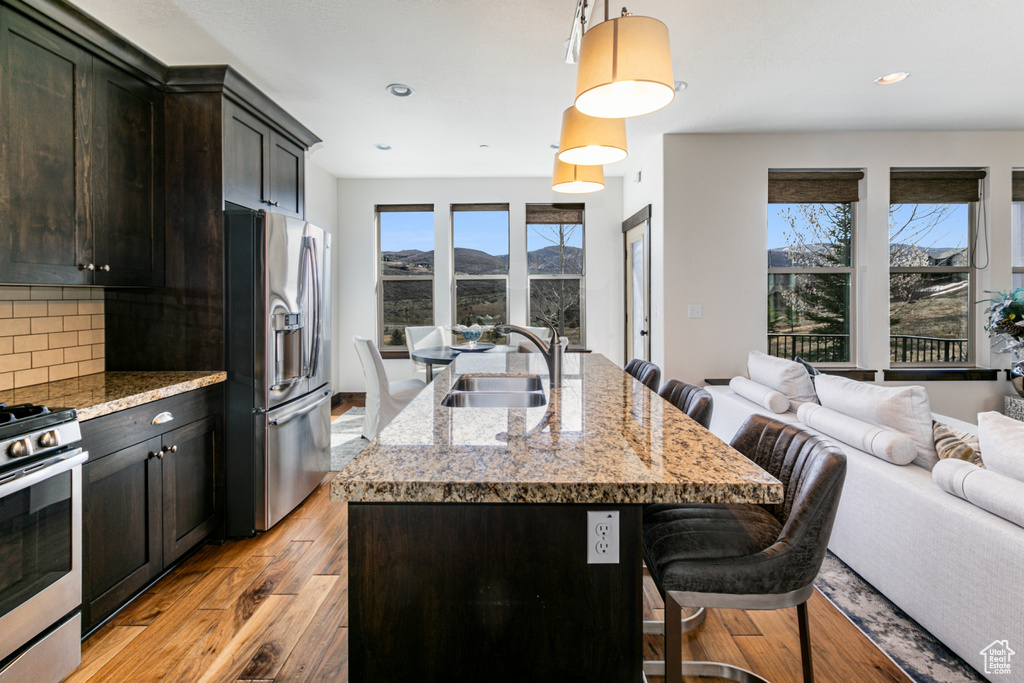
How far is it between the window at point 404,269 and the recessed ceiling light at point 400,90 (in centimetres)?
263

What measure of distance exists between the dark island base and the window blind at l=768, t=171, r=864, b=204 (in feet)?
14.6

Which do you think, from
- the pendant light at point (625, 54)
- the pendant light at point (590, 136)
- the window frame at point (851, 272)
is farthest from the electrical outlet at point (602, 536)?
the window frame at point (851, 272)

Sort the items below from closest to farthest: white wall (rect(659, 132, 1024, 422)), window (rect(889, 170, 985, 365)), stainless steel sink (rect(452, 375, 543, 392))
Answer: stainless steel sink (rect(452, 375, 543, 392)) → white wall (rect(659, 132, 1024, 422)) → window (rect(889, 170, 985, 365))

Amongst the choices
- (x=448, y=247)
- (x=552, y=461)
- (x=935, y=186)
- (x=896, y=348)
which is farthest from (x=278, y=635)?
(x=935, y=186)

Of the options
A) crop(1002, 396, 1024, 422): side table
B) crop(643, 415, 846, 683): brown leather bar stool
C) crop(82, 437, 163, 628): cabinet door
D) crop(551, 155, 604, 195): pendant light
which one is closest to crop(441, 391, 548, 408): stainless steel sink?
crop(643, 415, 846, 683): brown leather bar stool

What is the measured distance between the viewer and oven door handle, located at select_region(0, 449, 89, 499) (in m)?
1.42

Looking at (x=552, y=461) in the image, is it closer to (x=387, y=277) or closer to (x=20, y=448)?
(x=20, y=448)

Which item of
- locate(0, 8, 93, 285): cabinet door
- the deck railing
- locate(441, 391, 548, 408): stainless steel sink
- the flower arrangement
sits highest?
locate(0, 8, 93, 285): cabinet door

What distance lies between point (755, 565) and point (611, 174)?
5355 millimetres

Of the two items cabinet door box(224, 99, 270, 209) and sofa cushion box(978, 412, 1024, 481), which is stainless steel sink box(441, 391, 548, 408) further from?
cabinet door box(224, 99, 270, 209)

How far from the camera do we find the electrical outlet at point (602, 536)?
1.03m

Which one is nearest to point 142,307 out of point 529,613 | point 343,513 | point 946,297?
point 343,513

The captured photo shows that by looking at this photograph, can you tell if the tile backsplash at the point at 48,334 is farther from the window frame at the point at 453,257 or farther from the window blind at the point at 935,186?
the window blind at the point at 935,186

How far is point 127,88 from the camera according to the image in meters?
2.42
